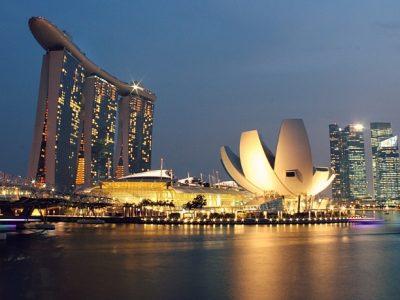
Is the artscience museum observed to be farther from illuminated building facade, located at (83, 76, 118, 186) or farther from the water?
illuminated building facade, located at (83, 76, 118, 186)

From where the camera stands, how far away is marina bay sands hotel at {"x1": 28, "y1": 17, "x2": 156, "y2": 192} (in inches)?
4063

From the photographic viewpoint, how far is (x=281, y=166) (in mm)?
75812

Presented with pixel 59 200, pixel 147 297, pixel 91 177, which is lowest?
pixel 147 297

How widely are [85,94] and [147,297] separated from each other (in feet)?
392

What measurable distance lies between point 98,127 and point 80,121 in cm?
1028

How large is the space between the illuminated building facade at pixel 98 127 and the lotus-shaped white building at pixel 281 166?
5450 centimetres

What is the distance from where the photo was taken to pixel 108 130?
141m

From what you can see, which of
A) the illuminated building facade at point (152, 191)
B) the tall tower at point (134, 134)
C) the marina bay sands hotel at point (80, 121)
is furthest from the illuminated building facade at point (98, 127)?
the illuminated building facade at point (152, 191)

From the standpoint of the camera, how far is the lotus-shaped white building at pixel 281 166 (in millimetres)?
73000

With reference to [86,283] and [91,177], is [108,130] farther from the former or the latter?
[86,283]

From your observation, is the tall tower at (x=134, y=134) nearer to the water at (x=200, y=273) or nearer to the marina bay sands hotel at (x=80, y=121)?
the marina bay sands hotel at (x=80, y=121)

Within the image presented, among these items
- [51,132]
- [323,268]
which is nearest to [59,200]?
[51,132]

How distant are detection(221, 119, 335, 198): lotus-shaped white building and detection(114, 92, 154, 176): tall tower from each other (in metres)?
75.9

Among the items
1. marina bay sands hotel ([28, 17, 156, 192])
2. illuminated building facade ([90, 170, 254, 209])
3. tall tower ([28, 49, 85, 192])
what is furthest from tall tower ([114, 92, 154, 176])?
illuminated building facade ([90, 170, 254, 209])
